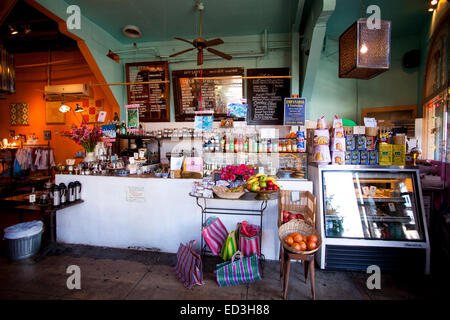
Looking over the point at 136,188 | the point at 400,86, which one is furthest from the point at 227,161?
the point at 400,86

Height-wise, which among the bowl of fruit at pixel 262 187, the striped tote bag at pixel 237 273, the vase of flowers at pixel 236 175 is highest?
the vase of flowers at pixel 236 175

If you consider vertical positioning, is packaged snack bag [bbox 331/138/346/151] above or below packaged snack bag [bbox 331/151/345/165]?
above

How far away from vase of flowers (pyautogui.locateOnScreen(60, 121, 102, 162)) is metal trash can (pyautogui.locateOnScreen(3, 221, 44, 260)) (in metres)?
1.32

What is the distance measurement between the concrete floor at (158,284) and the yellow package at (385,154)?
1.50 metres

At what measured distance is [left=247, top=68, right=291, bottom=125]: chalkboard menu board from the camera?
5242 millimetres

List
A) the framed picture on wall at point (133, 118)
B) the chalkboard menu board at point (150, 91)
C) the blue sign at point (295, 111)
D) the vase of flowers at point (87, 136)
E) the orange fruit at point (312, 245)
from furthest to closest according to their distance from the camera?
the chalkboard menu board at point (150, 91) < the blue sign at point (295, 111) < the framed picture on wall at point (133, 118) < the vase of flowers at point (87, 136) < the orange fruit at point (312, 245)

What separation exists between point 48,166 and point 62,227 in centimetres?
416

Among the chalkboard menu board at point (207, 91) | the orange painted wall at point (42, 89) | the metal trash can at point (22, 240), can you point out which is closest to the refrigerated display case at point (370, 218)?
the chalkboard menu board at point (207, 91)

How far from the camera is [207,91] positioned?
213 inches

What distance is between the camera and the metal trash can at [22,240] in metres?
2.94

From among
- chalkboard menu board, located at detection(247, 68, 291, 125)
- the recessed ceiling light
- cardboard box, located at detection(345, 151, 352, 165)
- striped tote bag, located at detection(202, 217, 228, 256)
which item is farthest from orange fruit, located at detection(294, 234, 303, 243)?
the recessed ceiling light

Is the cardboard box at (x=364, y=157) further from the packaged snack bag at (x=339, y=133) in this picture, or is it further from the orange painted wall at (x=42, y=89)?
the orange painted wall at (x=42, y=89)

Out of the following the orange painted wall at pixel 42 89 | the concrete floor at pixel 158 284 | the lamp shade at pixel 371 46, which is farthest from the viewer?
the orange painted wall at pixel 42 89

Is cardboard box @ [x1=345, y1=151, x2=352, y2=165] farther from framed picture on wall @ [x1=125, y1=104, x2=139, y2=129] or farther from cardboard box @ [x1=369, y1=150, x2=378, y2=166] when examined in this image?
framed picture on wall @ [x1=125, y1=104, x2=139, y2=129]
